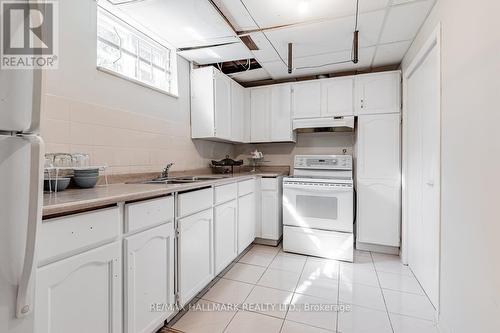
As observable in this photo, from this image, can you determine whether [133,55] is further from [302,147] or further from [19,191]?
[302,147]

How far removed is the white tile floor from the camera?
1658mm

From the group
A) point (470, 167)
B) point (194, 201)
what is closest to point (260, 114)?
point (194, 201)

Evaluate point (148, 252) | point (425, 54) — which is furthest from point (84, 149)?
point (425, 54)

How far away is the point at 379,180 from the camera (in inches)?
114

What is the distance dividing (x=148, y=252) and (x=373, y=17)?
246 cm

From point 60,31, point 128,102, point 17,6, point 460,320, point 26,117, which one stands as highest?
point 60,31

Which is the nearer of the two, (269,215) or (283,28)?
(283,28)

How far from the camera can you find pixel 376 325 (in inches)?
65.5

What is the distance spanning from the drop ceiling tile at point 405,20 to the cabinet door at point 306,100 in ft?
3.17

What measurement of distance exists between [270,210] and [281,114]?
1346 mm

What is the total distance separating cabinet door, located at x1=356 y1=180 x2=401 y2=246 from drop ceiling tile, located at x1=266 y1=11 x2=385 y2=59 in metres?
1.58

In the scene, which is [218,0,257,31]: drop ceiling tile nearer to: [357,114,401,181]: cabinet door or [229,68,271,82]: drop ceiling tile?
[229,68,271,82]: drop ceiling tile

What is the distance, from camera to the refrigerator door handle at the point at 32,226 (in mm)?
672

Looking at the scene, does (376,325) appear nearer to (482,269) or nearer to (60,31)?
(482,269)
